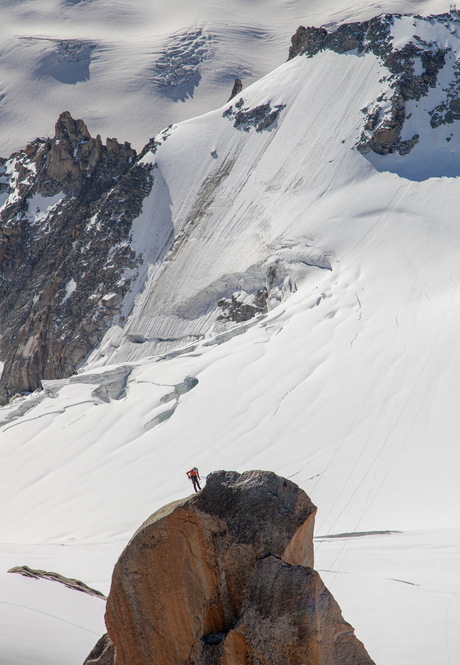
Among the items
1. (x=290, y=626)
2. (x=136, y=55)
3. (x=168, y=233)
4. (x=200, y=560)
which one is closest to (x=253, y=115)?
(x=168, y=233)

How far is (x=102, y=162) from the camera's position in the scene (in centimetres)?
6331

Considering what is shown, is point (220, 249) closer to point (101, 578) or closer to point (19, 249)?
point (19, 249)

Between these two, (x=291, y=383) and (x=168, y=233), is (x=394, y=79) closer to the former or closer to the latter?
(x=168, y=233)

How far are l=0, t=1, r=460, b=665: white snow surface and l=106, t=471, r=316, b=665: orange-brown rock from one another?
2463mm

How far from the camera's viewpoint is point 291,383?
28578 mm

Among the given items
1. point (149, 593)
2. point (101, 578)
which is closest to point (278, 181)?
point (101, 578)

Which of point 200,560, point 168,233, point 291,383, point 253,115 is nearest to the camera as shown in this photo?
point 200,560

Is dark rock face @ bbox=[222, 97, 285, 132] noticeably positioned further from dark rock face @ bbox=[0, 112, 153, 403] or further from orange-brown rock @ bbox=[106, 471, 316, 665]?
orange-brown rock @ bbox=[106, 471, 316, 665]

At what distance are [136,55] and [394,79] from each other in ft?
306

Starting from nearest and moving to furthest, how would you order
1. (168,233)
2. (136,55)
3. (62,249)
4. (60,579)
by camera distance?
(60,579) → (168,233) → (62,249) → (136,55)

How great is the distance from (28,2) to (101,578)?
535 ft

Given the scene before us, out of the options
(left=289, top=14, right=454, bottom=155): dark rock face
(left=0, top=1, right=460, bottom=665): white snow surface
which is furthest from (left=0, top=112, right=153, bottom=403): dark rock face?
(left=289, top=14, right=454, bottom=155): dark rock face

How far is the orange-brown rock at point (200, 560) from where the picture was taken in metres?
7.91

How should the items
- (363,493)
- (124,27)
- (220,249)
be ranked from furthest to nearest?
(124,27), (220,249), (363,493)
